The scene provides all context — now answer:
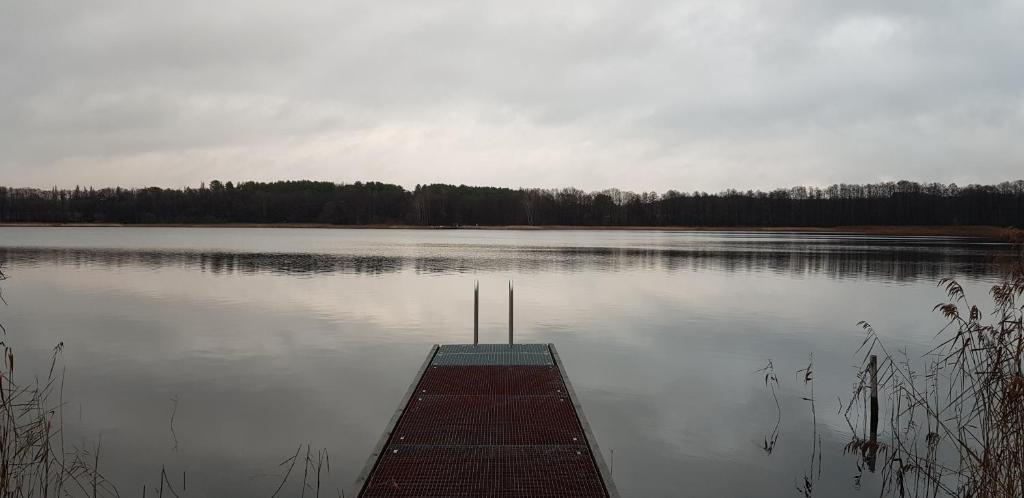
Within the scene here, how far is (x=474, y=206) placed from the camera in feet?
347

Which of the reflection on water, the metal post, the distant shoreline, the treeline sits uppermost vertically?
the treeline

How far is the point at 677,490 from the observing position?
573cm

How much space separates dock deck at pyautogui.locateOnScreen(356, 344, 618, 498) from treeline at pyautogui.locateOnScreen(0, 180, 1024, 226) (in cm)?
9518

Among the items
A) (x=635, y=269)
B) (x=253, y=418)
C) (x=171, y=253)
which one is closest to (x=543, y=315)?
(x=253, y=418)

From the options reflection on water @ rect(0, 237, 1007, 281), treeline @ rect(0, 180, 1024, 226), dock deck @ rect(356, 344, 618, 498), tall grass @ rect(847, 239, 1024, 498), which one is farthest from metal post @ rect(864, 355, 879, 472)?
treeline @ rect(0, 180, 1024, 226)

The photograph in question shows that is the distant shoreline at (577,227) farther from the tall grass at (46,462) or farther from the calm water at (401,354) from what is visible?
the tall grass at (46,462)

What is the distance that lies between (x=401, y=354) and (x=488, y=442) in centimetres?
529

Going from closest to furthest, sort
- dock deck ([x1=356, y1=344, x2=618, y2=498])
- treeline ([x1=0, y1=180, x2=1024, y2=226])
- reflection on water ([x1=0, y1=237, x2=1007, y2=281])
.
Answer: dock deck ([x1=356, y1=344, x2=618, y2=498]) < reflection on water ([x1=0, y1=237, x2=1007, y2=281]) < treeline ([x1=0, y1=180, x2=1024, y2=226])

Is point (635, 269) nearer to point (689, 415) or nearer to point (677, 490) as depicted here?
point (689, 415)

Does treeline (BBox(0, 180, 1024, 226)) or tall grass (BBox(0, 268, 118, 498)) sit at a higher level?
treeline (BBox(0, 180, 1024, 226))

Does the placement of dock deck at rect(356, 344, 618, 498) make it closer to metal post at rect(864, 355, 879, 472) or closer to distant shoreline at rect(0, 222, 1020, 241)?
metal post at rect(864, 355, 879, 472)

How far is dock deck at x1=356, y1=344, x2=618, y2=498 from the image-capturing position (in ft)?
15.7

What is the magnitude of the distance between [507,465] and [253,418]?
3601mm

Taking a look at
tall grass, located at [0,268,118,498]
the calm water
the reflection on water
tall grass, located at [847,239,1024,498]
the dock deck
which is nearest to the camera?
tall grass, located at [847,239,1024,498]
